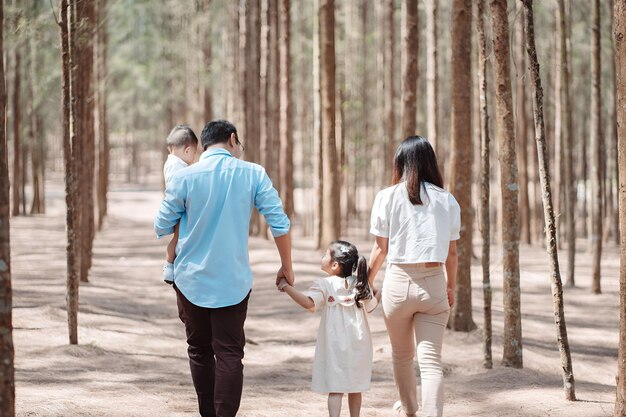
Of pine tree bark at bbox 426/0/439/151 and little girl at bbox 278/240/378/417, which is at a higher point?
pine tree bark at bbox 426/0/439/151

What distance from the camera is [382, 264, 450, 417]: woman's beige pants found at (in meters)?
5.04

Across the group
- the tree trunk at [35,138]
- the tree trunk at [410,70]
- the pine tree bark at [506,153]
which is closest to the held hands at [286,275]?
the pine tree bark at [506,153]

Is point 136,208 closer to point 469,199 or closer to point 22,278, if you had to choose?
point 22,278

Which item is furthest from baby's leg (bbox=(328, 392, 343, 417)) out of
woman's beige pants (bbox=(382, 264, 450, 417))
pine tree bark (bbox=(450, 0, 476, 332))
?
pine tree bark (bbox=(450, 0, 476, 332))

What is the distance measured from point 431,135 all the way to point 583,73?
56.7 feet

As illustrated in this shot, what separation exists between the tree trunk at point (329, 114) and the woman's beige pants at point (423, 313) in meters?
11.7

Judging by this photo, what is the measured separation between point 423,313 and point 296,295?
75 cm

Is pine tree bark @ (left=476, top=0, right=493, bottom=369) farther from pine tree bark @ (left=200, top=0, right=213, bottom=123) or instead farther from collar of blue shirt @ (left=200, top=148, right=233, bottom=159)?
pine tree bark @ (left=200, top=0, right=213, bottom=123)

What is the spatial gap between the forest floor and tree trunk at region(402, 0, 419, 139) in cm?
274

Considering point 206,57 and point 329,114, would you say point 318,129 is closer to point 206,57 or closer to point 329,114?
point 329,114

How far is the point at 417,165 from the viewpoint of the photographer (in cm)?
510

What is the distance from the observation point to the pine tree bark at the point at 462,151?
9828mm

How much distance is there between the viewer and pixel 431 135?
16.1 meters

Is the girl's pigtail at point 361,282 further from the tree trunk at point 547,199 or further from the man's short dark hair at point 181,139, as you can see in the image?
the tree trunk at point 547,199
